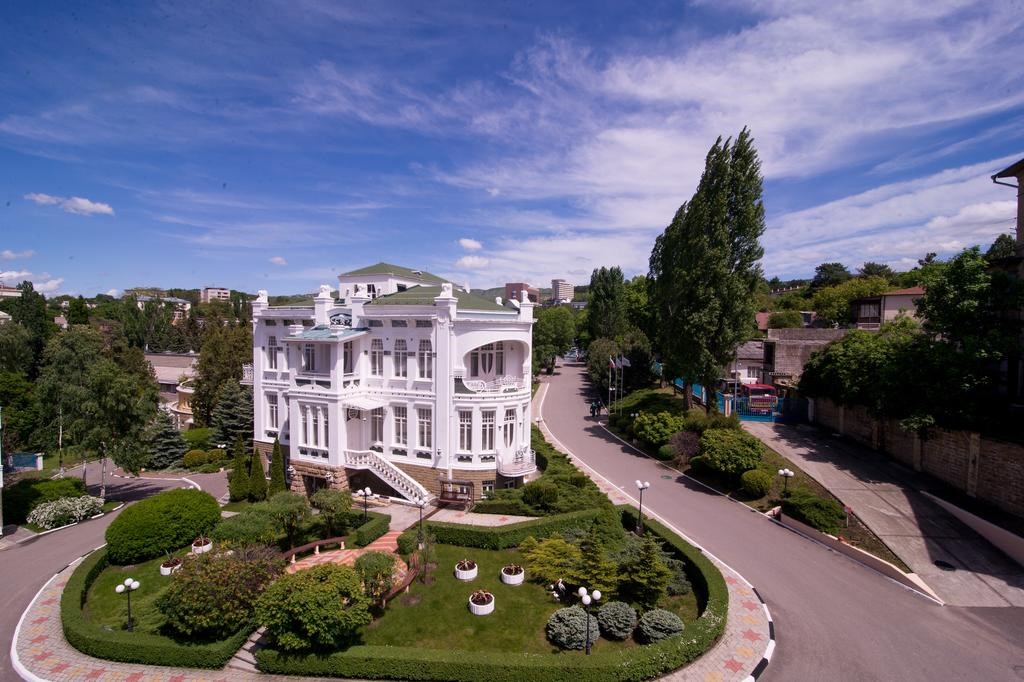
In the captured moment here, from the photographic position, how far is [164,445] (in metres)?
36.5

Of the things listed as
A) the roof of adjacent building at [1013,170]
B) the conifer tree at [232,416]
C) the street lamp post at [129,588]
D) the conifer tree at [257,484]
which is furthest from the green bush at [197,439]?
the roof of adjacent building at [1013,170]

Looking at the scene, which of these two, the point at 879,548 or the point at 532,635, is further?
the point at 879,548

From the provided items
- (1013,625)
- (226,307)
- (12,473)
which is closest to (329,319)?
(12,473)

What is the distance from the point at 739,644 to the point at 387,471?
17.5m

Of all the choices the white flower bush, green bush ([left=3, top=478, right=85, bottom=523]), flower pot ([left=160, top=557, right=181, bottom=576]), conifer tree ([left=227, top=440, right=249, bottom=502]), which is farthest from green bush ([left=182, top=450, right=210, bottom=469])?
flower pot ([left=160, top=557, right=181, bottom=576])

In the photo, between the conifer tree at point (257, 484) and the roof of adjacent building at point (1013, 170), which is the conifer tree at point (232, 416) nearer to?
the conifer tree at point (257, 484)

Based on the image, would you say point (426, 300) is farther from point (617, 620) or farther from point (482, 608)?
point (617, 620)

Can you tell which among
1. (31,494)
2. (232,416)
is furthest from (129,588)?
(232,416)

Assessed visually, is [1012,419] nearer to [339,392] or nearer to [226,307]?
[339,392]

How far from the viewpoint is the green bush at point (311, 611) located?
42.4ft

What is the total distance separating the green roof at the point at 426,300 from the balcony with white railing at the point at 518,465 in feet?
25.8

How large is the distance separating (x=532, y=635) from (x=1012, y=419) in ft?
77.5

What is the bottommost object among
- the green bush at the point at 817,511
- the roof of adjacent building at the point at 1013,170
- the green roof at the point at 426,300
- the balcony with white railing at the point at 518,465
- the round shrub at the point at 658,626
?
the round shrub at the point at 658,626

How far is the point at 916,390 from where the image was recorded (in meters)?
24.5
